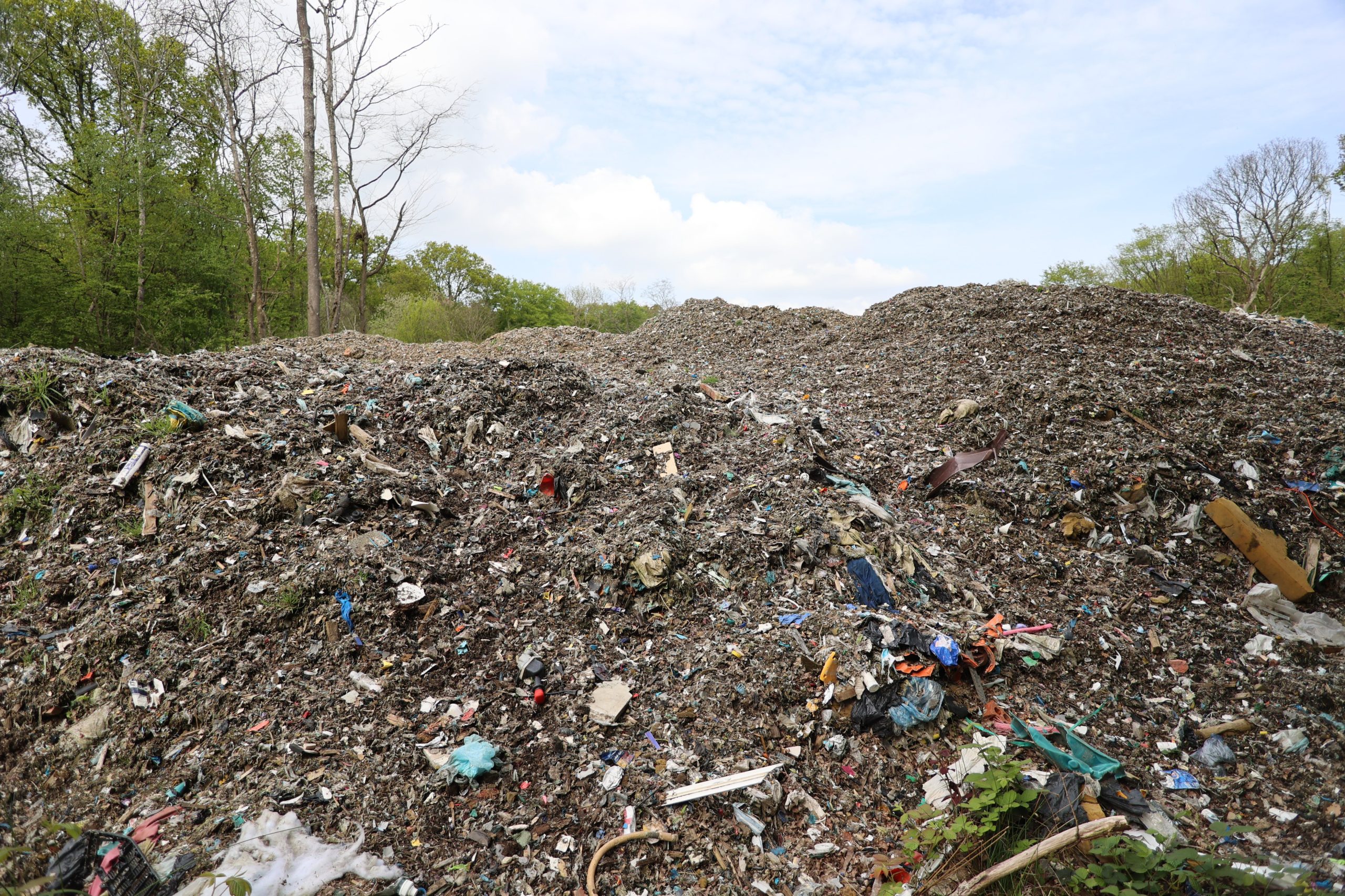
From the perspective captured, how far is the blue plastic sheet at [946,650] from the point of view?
108 inches

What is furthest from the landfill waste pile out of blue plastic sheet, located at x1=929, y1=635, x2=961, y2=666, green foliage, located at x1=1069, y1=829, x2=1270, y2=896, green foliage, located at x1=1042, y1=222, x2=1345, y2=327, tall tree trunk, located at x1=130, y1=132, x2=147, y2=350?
green foliage, located at x1=1042, y1=222, x2=1345, y2=327

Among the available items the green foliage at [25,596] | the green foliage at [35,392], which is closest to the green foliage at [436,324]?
the green foliage at [35,392]

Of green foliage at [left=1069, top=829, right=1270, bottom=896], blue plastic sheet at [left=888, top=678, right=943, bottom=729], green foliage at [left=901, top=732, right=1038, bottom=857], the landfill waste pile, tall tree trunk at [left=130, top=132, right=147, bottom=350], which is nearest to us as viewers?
green foliage at [left=1069, top=829, right=1270, bottom=896]

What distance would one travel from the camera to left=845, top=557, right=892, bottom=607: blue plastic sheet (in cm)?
312

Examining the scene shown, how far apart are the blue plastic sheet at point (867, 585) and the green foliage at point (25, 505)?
4599 mm

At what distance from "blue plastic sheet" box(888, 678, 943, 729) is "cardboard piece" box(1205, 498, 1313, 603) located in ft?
8.35

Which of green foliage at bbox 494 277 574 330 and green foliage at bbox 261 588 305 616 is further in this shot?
green foliage at bbox 494 277 574 330

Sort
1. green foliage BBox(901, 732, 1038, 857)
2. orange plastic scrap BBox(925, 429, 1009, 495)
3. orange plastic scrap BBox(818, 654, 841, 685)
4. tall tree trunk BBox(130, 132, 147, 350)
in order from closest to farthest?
green foliage BBox(901, 732, 1038, 857), orange plastic scrap BBox(818, 654, 841, 685), orange plastic scrap BBox(925, 429, 1009, 495), tall tree trunk BBox(130, 132, 147, 350)

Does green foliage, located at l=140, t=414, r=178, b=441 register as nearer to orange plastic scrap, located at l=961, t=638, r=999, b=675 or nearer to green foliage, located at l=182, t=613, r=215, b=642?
green foliage, located at l=182, t=613, r=215, b=642

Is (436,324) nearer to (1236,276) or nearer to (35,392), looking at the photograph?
(35,392)

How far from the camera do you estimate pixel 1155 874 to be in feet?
6.11

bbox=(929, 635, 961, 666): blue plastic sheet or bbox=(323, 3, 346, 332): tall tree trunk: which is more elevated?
bbox=(323, 3, 346, 332): tall tree trunk

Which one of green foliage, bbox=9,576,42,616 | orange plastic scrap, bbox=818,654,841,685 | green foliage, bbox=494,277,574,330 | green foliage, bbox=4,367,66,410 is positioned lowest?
orange plastic scrap, bbox=818,654,841,685

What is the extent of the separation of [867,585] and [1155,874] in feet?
4.98
